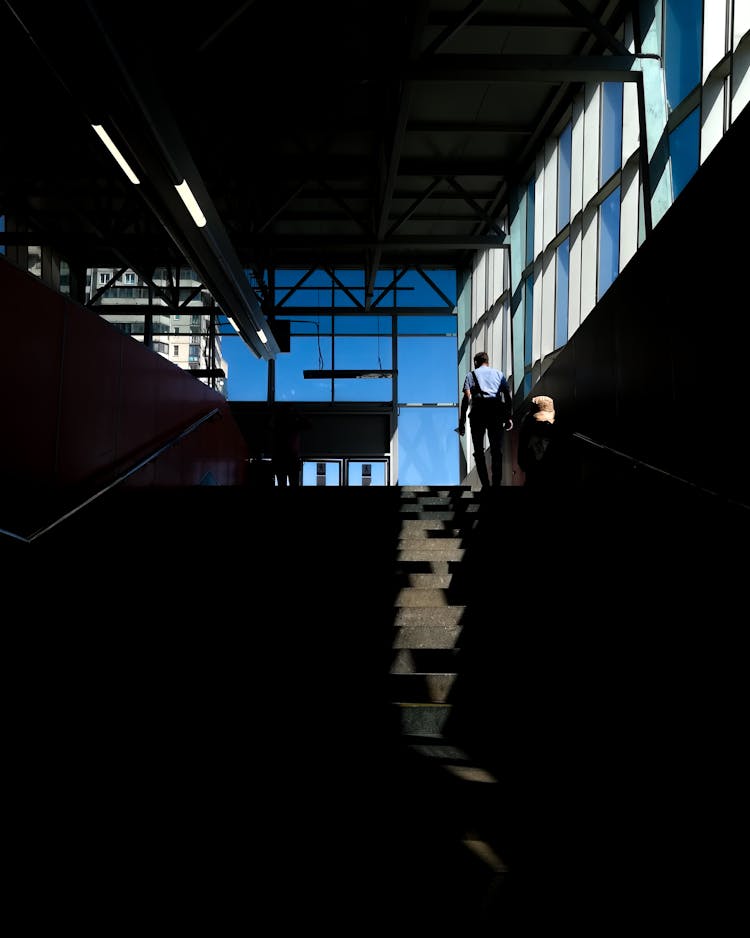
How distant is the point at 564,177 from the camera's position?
11164 millimetres

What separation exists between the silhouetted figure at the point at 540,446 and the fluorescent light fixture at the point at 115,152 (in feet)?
13.2

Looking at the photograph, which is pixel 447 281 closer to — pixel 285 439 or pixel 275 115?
pixel 275 115

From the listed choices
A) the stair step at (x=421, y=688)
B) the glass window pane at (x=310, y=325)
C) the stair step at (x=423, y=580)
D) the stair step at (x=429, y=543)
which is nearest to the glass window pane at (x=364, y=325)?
the glass window pane at (x=310, y=325)

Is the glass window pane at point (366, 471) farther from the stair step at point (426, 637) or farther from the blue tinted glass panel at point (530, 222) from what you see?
the stair step at point (426, 637)

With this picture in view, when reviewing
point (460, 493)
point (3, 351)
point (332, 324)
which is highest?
point (332, 324)

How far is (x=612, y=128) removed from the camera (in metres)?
9.43

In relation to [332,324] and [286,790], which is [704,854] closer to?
[286,790]

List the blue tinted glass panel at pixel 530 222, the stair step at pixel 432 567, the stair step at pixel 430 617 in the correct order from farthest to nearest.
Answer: the blue tinted glass panel at pixel 530 222
the stair step at pixel 432 567
the stair step at pixel 430 617

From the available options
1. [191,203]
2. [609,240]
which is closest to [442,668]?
[191,203]

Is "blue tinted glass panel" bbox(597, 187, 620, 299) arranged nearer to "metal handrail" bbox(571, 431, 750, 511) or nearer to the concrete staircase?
"metal handrail" bbox(571, 431, 750, 511)

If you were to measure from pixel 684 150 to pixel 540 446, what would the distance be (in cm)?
323

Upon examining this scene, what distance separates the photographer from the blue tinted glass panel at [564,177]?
10969 mm

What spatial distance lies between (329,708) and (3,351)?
2.55 meters

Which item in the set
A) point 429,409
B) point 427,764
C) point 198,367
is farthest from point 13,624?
point 429,409
